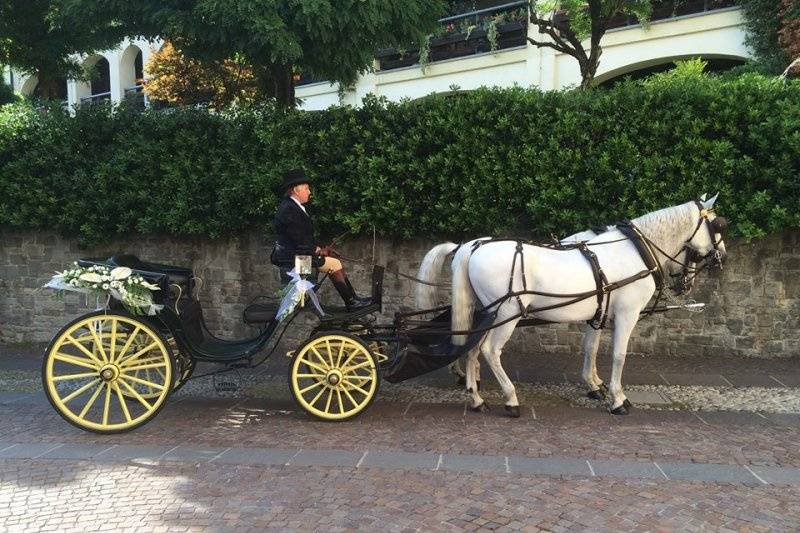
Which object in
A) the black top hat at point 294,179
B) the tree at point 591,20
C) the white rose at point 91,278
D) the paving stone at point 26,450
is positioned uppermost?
the tree at point 591,20

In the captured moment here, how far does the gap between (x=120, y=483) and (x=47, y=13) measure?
7932mm

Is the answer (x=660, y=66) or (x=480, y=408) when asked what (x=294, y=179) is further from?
(x=660, y=66)

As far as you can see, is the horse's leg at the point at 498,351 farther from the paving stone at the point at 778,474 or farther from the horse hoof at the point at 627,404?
the paving stone at the point at 778,474

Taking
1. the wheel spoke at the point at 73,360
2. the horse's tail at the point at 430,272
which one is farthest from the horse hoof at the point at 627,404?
the wheel spoke at the point at 73,360

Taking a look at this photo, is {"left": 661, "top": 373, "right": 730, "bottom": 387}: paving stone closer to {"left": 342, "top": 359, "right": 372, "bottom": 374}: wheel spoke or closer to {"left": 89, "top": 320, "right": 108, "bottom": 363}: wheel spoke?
{"left": 342, "top": 359, "right": 372, "bottom": 374}: wheel spoke

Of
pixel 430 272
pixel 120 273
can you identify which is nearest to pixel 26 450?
pixel 120 273

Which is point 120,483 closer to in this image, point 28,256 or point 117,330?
point 117,330

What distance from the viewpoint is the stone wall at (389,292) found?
7320 millimetres

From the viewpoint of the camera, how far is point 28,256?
936 centimetres

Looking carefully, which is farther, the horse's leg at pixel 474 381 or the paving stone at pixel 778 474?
the horse's leg at pixel 474 381

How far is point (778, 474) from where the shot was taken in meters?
4.25

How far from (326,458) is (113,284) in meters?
2.22

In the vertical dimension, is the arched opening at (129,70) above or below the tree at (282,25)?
above

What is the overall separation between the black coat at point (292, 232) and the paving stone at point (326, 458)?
177 cm
